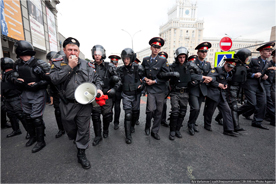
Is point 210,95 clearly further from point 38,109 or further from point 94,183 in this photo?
point 38,109

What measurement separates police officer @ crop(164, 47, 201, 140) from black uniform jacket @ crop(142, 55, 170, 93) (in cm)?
29

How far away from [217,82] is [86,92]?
325 centimetres

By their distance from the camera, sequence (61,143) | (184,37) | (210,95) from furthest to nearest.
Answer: (184,37)
(210,95)
(61,143)

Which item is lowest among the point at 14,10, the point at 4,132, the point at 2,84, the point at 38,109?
the point at 4,132

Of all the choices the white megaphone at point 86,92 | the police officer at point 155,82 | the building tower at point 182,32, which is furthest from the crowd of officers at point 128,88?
the building tower at point 182,32

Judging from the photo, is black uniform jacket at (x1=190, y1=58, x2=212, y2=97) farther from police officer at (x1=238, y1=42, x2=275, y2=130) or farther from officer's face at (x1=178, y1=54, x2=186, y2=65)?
police officer at (x1=238, y1=42, x2=275, y2=130)

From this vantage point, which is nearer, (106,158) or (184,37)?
(106,158)

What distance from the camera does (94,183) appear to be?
1.79 metres

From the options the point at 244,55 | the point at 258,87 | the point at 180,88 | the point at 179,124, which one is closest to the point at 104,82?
the point at 180,88

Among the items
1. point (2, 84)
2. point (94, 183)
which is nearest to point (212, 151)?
point (94, 183)

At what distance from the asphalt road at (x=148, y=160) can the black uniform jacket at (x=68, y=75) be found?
4.08 feet

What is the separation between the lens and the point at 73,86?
78.3 inches

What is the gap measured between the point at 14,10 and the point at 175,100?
34.5 ft

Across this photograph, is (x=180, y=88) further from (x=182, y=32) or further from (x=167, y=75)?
(x=182, y=32)
